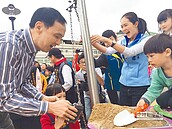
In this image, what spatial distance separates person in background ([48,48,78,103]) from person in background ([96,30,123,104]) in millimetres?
322

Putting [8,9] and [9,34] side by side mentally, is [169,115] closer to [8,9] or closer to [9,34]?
[9,34]

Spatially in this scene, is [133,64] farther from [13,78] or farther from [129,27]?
[13,78]

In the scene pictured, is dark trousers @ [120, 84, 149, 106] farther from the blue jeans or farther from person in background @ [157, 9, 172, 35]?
the blue jeans

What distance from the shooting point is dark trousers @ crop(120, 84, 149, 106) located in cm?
132

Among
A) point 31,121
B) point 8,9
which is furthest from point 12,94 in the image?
point 8,9

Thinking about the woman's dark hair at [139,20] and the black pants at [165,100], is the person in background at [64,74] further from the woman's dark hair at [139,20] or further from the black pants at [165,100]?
the black pants at [165,100]

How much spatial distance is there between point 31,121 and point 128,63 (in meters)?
0.83

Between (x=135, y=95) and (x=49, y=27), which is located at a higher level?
(x=49, y=27)

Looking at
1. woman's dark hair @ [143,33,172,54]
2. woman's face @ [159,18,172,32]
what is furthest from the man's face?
woman's face @ [159,18,172,32]

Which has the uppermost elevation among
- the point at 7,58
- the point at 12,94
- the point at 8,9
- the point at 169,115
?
the point at 8,9

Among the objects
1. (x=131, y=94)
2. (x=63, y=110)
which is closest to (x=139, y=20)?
(x=131, y=94)

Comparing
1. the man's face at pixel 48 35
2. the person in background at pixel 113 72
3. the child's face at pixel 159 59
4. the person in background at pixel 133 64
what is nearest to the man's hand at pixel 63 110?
the man's face at pixel 48 35

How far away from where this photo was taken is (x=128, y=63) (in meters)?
1.37

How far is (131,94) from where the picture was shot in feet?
4.39
